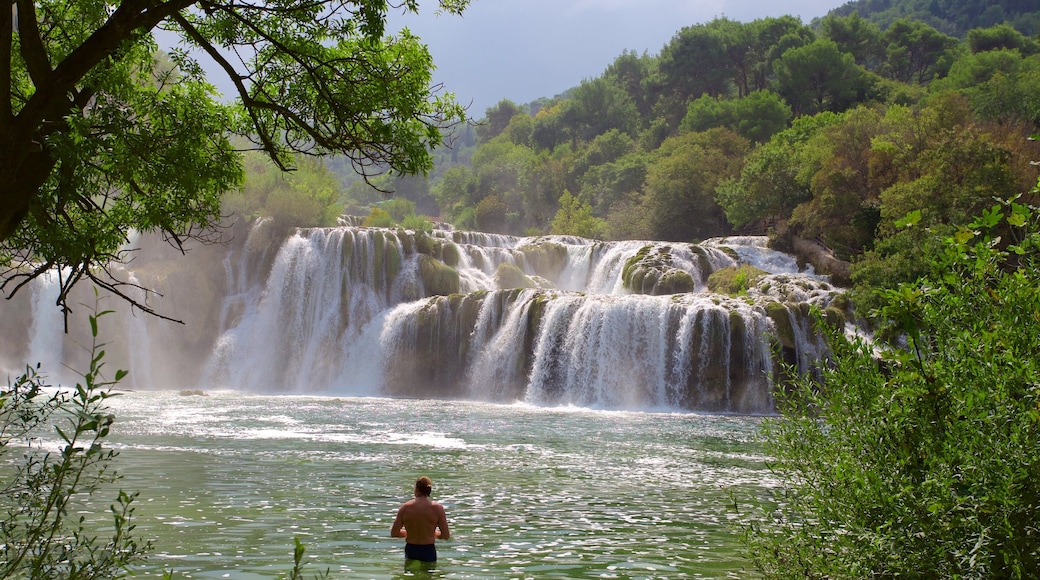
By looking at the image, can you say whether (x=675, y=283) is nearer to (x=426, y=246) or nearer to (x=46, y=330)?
(x=426, y=246)

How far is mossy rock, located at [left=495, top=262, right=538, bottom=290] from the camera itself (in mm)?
40844

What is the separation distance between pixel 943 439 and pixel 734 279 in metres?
32.1

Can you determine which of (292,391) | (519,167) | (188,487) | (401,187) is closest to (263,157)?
(292,391)

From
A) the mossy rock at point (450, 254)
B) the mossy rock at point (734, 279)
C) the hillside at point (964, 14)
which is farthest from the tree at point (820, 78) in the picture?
the mossy rock at point (450, 254)

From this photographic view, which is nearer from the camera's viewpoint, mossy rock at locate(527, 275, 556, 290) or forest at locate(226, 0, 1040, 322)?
forest at locate(226, 0, 1040, 322)

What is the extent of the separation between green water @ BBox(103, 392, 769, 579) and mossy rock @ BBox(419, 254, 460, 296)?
14.0 metres

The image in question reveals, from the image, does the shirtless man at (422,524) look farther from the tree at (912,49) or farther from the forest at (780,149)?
the tree at (912,49)

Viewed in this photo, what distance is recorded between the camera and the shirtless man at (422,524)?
928 centimetres

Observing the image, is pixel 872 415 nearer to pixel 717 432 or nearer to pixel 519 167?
pixel 717 432

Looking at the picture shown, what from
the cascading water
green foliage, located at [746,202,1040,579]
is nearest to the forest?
the cascading water

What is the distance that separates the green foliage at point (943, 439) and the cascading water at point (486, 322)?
974 inches

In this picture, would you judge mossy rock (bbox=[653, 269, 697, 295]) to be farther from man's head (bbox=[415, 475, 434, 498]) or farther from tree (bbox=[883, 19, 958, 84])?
→ tree (bbox=[883, 19, 958, 84])

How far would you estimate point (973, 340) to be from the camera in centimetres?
546

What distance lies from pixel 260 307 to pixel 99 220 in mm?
34136
